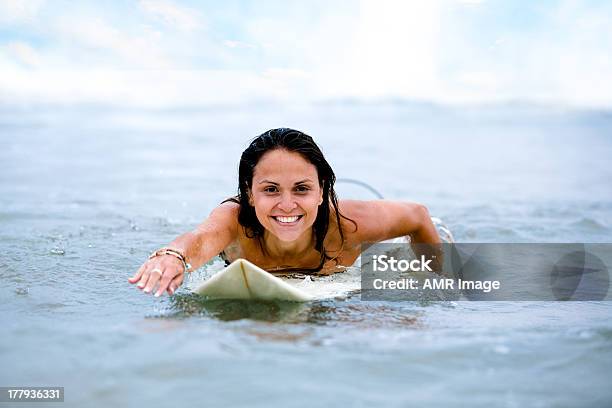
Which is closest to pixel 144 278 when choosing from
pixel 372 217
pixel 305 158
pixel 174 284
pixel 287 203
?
pixel 174 284

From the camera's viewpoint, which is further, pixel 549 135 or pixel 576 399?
pixel 549 135

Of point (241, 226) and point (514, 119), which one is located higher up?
point (514, 119)

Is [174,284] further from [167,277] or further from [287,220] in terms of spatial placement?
[287,220]

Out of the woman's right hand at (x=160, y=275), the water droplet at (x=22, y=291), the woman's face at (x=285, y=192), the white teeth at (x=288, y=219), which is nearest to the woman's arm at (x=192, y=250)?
the woman's right hand at (x=160, y=275)

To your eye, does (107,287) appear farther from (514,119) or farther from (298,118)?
(514,119)

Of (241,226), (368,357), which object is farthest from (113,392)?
(241,226)

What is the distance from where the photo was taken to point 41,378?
2.44 m

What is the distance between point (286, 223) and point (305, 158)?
0.35 metres

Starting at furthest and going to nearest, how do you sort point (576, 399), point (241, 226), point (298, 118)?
point (298, 118)
point (241, 226)
point (576, 399)

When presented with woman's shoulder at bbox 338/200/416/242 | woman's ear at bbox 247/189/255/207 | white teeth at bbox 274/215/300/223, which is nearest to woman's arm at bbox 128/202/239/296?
woman's ear at bbox 247/189/255/207

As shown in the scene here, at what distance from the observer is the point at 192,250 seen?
3.48 meters

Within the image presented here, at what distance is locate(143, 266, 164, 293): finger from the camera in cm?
306

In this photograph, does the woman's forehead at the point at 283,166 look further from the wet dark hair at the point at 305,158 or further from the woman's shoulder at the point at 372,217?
the woman's shoulder at the point at 372,217

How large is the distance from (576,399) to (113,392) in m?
1.48
